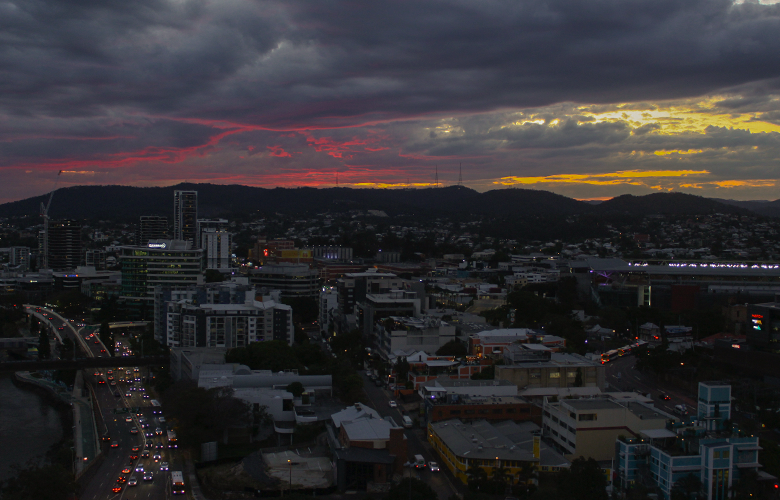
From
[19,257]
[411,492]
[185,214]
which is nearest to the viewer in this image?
[411,492]

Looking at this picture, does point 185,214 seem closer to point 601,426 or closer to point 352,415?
point 352,415

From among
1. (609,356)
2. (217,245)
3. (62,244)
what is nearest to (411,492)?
(609,356)

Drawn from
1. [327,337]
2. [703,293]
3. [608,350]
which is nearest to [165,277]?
[327,337]

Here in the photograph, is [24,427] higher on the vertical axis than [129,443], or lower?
lower

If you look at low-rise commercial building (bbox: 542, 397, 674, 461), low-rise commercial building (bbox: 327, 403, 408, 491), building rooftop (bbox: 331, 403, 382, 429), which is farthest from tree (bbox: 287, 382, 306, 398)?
low-rise commercial building (bbox: 542, 397, 674, 461)

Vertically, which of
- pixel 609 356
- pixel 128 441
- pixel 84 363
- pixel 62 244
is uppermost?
pixel 62 244

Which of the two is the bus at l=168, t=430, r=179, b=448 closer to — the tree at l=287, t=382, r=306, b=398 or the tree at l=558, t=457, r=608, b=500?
the tree at l=287, t=382, r=306, b=398

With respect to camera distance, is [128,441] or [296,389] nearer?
[128,441]
